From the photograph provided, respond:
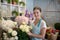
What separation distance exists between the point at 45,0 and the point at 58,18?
872 mm

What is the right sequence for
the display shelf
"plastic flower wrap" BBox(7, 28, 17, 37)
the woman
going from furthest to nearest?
the display shelf → the woman → "plastic flower wrap" BBox(7, 28, 17, 37)

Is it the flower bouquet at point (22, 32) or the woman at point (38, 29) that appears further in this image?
the woman at point (38, 29)

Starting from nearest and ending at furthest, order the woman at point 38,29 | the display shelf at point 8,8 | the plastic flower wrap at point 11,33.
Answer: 1. the plastic flower wrap at point 11,33
2. the woman at point 38,29
3. the display shelf at point 8,8

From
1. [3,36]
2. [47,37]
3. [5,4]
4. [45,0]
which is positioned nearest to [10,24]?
[3,36]

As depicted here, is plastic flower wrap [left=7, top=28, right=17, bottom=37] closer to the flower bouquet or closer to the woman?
the flower bouquet

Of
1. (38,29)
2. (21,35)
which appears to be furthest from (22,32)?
(38,29)

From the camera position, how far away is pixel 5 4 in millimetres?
3057

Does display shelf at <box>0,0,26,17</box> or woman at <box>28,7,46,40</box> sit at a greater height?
display shelf at <box>0,0,26,17</box>

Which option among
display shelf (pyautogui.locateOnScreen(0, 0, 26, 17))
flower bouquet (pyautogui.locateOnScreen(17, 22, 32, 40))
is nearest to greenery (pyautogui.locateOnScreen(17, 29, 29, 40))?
flower bouquet (pyautogui.locateOnScreen(17, 22, 32, 40))

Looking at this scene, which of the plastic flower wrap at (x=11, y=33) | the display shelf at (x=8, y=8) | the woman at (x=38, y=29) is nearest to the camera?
the plastic flower wrap at (x=11, y=33)

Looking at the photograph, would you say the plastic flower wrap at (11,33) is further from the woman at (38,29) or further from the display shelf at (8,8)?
the display shelf at (8,8)

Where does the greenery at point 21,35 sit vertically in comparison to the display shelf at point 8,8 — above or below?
below

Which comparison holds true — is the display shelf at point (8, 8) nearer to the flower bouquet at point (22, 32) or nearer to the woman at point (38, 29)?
the woman at point (38, 29)

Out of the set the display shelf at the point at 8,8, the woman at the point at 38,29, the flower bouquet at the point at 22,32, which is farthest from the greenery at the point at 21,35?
the display shelf at the point at 8,8
